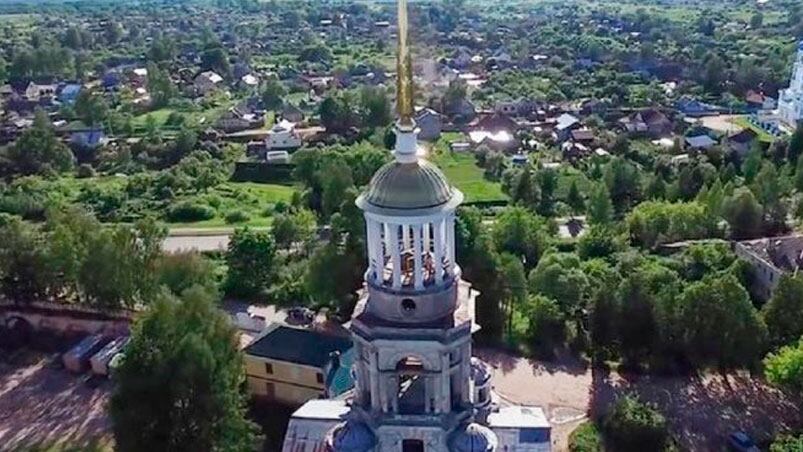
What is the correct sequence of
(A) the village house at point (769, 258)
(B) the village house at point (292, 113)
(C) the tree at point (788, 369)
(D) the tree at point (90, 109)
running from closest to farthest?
1. (C) the tree at point (788, 369)
2. (A) the village house at point (769, 258)
3. (D) the tree at point (90, 109)
4. (B) the village house at point (292, 113)

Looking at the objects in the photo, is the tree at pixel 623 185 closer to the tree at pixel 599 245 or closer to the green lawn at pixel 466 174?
the green lawn at pixel 466 174

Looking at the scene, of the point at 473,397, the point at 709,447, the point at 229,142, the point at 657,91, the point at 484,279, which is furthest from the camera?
the point at 657,91

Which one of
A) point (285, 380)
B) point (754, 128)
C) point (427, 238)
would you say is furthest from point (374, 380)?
point (754, 128)

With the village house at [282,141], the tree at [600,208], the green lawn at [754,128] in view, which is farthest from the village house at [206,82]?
the tree at [600,208]

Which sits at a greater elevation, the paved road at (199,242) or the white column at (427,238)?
the white column at (427,238)

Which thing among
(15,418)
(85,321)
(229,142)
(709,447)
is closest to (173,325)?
(15,418)

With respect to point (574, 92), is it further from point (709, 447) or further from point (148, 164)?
point (709, 447)

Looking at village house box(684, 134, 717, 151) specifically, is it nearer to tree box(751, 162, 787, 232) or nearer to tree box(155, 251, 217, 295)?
tree box(751, 162, 787, 232)
